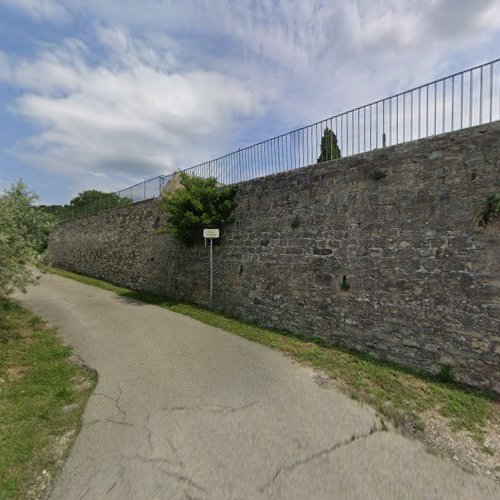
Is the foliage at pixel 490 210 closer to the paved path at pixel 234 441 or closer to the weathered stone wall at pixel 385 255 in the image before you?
the weathered stone wall at pixel 385 255

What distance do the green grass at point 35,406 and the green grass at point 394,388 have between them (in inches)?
130

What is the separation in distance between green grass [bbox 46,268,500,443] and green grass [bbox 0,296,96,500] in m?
3.31

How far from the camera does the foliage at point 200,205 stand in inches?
366

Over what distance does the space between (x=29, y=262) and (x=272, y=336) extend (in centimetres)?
502

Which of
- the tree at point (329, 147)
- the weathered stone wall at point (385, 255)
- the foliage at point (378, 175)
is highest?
the tree at point (329, 147)

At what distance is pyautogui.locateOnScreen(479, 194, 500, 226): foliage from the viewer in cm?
462

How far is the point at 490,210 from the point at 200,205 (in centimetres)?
659

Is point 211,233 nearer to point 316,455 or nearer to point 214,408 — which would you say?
point 214,408

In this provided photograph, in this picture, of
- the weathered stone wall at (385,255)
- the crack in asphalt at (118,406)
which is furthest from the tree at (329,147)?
the crack in asphalt at (118,406)

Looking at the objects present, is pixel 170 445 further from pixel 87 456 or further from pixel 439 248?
pixel 439 248

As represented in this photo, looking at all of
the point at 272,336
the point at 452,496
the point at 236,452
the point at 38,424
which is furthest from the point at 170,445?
the point at 272,336

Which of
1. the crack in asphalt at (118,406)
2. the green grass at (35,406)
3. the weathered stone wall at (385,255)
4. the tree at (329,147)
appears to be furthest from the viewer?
the tree at (329,147)

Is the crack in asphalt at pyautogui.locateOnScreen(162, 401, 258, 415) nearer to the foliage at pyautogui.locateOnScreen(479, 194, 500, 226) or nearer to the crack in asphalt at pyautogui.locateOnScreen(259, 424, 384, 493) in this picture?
the crack in asphalt at pyautogui.locateOnScreen(259, 424, 384, 493)

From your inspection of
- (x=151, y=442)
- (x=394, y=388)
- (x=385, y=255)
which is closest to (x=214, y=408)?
(x=151, y=442)
